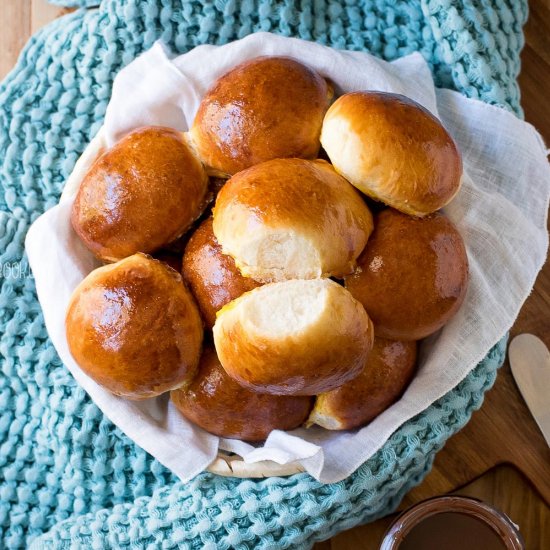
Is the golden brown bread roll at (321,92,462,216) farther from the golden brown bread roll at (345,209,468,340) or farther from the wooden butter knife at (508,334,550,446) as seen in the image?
the wooden butter knife at (508,334,550,446)

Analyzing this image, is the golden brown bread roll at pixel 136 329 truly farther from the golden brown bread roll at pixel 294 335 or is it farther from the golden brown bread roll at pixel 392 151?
the golden brown bread roll at pixel 392 151

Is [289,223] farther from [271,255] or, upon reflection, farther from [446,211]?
[446,211]

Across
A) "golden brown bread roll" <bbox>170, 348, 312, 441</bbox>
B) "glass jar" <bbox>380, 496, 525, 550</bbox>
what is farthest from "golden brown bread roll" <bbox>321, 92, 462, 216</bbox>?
"glass jar" <bbox>380, 496, 525, 550</bbox>

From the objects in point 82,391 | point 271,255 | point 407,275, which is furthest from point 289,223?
point 82,391

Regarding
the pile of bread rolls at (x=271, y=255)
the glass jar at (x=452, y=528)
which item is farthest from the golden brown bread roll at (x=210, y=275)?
the glass jar at (x=452, y=528)

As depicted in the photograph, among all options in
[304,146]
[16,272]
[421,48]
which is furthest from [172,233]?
[421,48]

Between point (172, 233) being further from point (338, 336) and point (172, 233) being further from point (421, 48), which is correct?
point (421, 48)
